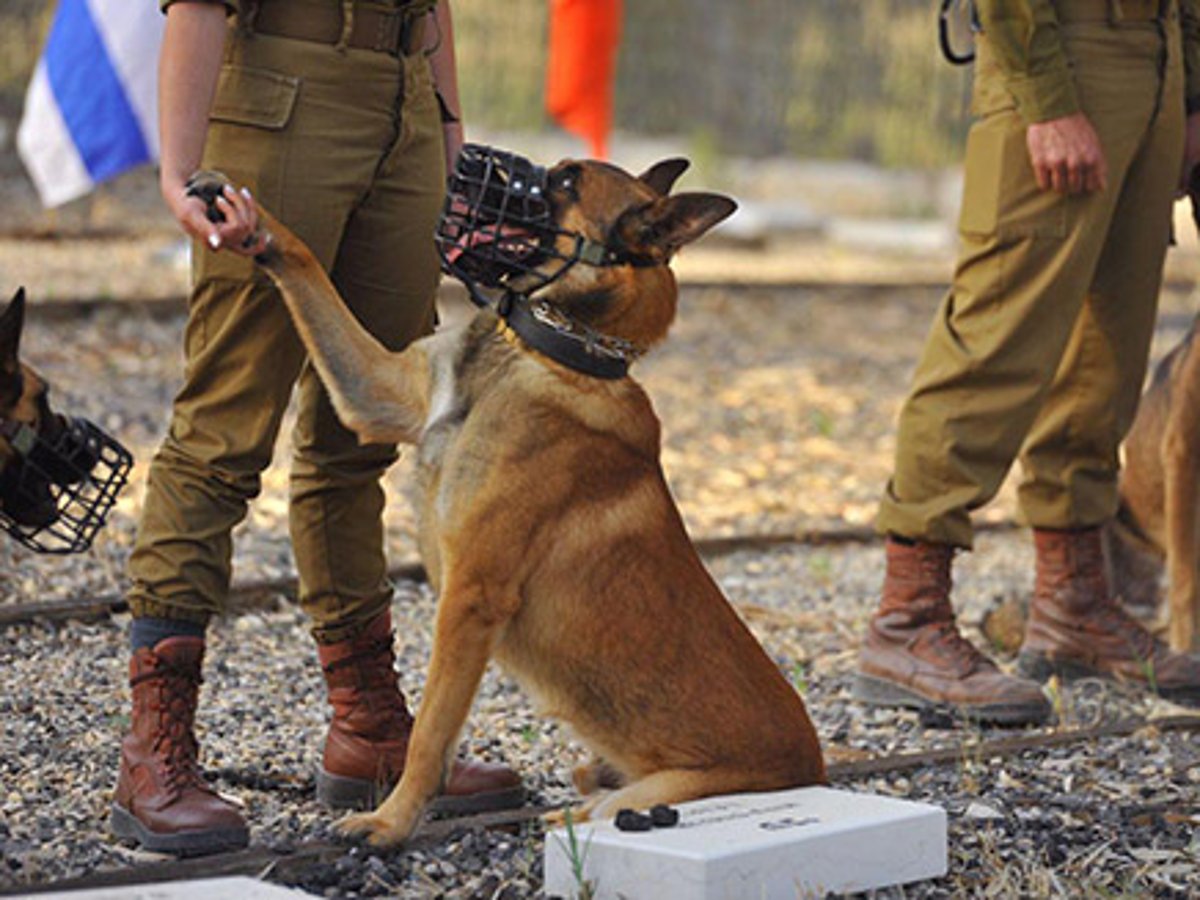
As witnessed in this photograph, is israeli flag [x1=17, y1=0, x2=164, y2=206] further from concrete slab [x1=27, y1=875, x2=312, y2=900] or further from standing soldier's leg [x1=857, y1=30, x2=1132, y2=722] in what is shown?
concrete slab [x1=27, y1=875, x2=312, y2=900]

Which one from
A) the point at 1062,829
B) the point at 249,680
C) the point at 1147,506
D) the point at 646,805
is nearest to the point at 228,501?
the point at 646,805

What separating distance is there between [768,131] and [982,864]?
45.9 ft

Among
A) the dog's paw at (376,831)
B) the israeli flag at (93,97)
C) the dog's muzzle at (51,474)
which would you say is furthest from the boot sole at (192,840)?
the israeli flag at (93,97)

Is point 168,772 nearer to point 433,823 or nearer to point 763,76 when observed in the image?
point 433,823

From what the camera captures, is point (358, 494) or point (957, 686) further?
point (957, 686)

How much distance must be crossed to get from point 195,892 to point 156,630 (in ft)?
2.36

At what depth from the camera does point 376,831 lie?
3564 mm

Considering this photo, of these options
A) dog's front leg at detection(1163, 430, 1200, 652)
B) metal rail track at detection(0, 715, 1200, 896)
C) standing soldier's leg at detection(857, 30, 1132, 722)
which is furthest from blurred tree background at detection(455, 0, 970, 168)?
metal rail track at detection(0, 715, 1200, 896)

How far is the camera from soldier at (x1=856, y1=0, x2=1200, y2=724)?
16.0 ft

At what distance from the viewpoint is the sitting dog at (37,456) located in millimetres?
3863

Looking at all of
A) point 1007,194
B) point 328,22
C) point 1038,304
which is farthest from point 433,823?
point 1007,194

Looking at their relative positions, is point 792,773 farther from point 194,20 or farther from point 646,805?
point 194,20

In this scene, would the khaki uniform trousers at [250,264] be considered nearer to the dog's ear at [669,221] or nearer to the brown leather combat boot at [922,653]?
the dog's ear at [669,221]

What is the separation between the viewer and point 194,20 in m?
3.53
